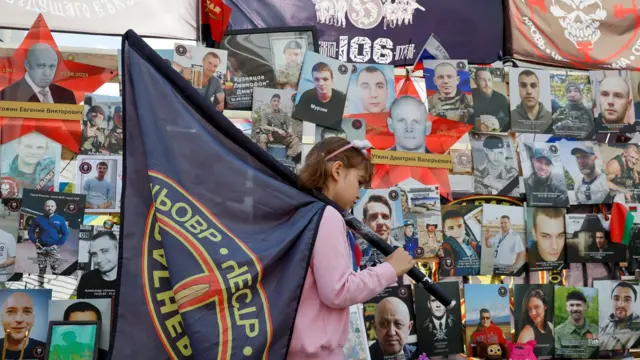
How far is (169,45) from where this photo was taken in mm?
2410

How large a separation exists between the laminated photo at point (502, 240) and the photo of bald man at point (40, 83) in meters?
1.51

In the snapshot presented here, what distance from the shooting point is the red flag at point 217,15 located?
7.80ft

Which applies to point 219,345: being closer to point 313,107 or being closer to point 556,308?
point 313,107

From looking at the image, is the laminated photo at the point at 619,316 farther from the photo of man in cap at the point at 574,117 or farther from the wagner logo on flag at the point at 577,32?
the wagner logo on flag at the point at 577,32

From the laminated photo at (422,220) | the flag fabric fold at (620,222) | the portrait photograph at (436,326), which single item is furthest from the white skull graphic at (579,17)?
the portrait photograph at (436,326)

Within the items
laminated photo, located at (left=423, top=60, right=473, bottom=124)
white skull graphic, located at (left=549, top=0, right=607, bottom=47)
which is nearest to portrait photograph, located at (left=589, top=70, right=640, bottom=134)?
white skull graphic, located at (left=549, top=0, right=607, bottom=47)

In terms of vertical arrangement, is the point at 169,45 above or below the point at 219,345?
above

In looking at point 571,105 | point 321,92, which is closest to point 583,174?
point 571,105

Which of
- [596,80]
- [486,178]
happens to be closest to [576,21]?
[596,80]

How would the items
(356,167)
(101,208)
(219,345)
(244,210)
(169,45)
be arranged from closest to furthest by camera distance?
(219,345), (244,210), (356,167), (101,208), (169,45)

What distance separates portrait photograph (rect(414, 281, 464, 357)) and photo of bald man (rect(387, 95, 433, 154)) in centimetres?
50

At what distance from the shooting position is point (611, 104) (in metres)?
2.71

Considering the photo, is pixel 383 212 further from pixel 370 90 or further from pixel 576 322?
pixel 576 322

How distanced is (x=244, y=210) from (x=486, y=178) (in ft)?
3.86
